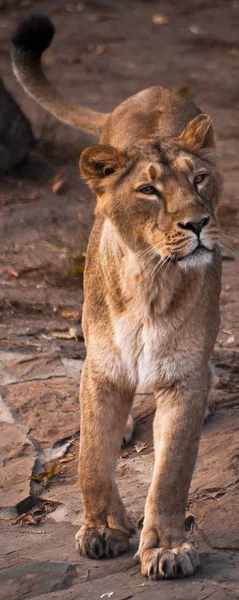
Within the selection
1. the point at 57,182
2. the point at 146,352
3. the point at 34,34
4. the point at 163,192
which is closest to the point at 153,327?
the point at 146,352

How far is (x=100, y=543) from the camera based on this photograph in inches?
133

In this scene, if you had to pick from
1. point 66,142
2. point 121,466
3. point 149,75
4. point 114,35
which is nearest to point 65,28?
point 114,35

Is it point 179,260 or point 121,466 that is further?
point 121,466

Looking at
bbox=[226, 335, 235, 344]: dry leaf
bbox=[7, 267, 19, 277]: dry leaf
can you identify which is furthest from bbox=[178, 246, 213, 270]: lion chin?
bbox=[7, 267, 19, 277]: dry leaf

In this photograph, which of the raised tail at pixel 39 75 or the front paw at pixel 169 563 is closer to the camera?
the front paw at pixel 169 563

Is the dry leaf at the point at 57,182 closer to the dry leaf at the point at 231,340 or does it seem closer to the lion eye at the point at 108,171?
the dry leaf at the point at 231,340

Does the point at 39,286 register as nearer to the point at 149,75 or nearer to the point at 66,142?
the point at 66,142

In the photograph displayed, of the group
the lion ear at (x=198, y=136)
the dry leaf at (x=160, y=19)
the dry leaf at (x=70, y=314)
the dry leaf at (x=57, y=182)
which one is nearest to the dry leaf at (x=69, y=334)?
the dry leaf at (x=70, y=314)

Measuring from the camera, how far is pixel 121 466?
13.6 feet

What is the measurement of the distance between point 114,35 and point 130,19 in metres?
0.63

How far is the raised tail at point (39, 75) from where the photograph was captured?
Result: 5238mm

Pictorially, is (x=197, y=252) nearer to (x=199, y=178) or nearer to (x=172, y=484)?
(x=199, y=178)

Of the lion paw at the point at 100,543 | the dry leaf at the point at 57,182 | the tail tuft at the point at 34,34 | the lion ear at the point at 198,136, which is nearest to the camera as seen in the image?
the lion paw at the point at 100,543

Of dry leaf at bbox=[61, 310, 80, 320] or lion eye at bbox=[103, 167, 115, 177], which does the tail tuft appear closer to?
Result: dry leaf at bbox=[61, 310, 80, 320]
